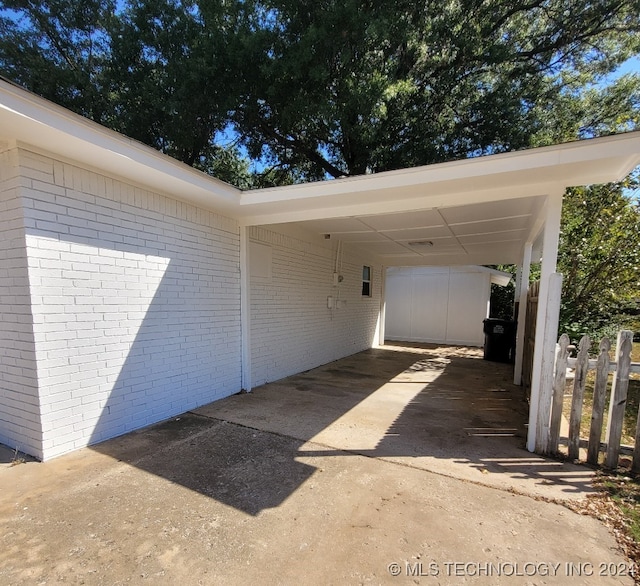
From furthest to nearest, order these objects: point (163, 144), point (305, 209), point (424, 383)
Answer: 1. point (163, 144)
2. point (424, 383)
3. point (305, 209)

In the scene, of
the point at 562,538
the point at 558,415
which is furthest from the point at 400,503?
the point at 558,415

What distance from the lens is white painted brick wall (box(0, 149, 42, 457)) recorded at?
2859 millimetres

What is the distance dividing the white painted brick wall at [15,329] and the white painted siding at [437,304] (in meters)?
11.6

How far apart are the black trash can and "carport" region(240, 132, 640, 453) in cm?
263

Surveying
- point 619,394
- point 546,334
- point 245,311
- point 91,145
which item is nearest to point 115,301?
point 91,145

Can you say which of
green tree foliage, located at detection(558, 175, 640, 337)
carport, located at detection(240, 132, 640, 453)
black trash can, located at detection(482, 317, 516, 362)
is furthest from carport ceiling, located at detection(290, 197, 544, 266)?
black trash can, located at detection(482, 317, 516, 362)

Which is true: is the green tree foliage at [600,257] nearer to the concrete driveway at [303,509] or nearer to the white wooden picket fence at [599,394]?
the white wooden picket fence at [599,394]

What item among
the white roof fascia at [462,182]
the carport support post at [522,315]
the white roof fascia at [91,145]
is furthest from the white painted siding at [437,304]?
the white roof fascia at [91,145]

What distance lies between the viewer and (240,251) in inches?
205

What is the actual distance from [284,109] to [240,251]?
411 centimetres

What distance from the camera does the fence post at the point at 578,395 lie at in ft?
10.0

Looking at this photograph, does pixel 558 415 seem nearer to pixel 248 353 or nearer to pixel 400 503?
pixel 400 503

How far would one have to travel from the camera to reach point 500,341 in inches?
342

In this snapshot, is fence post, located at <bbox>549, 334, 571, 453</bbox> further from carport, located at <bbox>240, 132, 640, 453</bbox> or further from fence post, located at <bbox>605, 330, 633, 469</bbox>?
fence post, located at <bbox>605, 330, 633, 469</bbox>
